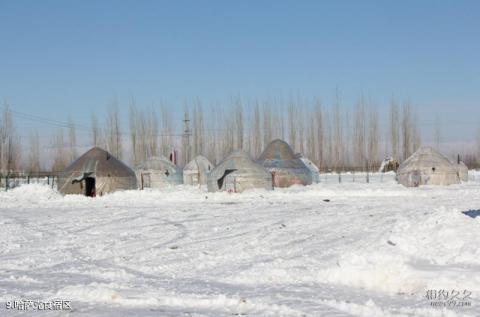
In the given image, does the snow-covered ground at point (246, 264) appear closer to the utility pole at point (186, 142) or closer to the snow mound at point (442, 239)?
the snow mound at point (442, 239)

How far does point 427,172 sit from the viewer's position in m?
40.8

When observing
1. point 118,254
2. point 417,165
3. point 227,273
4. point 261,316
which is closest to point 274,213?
point 118,254

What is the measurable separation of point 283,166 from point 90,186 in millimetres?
12868

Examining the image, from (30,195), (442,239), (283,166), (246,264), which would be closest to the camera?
(246,264)

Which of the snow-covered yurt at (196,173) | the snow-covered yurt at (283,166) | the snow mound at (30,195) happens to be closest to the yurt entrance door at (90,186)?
the snow mound at (30,195)

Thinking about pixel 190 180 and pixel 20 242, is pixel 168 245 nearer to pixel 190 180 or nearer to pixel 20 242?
pixel 20 242

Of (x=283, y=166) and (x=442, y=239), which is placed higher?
(x=283, y=166)

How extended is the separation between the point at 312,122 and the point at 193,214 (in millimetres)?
47381

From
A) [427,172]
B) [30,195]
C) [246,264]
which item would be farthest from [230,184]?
[246,264]

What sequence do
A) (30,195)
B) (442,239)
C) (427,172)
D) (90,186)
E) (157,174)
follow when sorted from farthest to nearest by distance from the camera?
1. (157,174)
2. (427,172)
3. (90,186)
4. (30,195)
5. (442,239)

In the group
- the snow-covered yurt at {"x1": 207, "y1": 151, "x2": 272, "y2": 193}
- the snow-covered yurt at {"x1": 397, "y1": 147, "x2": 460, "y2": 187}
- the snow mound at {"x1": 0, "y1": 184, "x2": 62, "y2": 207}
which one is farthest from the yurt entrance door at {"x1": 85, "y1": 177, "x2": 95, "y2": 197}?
the snow-covered yurt at {"x1": 397, "y1": 147, "x2": 460, "y2": 187}

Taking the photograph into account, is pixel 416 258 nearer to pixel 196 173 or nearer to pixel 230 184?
pixel 230 184

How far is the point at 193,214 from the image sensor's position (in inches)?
854

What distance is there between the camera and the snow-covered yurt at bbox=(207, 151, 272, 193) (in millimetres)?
35500
